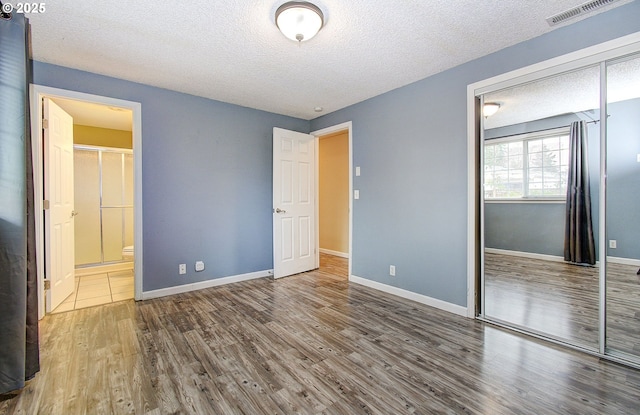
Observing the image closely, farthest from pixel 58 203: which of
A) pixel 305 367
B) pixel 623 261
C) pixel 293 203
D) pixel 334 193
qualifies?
pixel 623 261

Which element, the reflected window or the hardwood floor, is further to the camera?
the reflected window

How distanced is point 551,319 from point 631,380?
29.8 inches

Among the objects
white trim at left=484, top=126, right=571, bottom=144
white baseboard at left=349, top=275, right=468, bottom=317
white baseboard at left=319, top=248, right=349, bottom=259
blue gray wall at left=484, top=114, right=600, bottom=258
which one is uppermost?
white trim at left=484, top=126, right=571, bottom=144

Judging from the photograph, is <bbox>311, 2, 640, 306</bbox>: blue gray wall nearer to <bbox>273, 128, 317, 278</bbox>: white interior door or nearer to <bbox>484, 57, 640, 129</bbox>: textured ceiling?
<bbox>484, 57, 640, 129</bbox>: textured ceiling

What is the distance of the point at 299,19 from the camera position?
1956 millimetres

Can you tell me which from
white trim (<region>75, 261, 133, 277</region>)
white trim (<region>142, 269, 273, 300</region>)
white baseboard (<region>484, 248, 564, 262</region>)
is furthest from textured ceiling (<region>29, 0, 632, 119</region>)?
white trim (<region>75, 261, 133, 277</region>)

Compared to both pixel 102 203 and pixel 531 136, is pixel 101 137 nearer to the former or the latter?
pixel 102 203

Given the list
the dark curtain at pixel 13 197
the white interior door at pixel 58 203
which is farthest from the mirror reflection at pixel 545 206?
the white interior door at pixel 58 203

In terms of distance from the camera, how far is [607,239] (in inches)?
81.2

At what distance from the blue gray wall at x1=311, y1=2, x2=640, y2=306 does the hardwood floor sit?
0.53 metres

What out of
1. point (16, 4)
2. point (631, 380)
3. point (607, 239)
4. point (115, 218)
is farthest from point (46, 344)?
point (607, 239)

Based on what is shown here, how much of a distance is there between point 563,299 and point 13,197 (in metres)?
4.35

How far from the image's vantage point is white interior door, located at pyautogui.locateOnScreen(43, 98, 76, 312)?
2891mm

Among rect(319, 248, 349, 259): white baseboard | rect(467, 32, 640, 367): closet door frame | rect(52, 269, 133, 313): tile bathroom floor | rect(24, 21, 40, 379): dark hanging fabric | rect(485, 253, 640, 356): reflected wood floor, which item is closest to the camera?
rect(24, 21, 40, 379): dark hanging fabric
